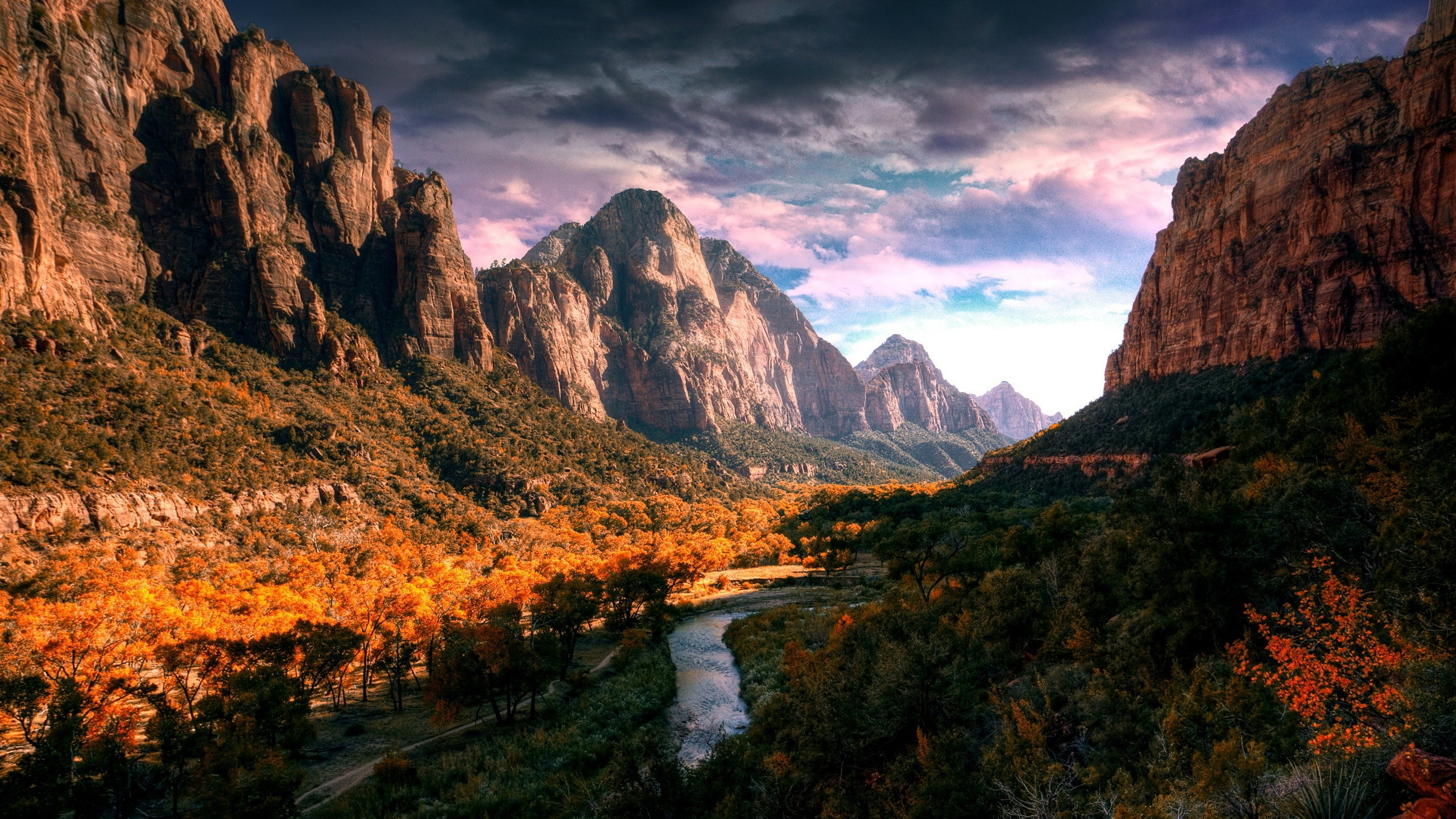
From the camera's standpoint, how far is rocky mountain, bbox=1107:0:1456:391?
6078 centimetres

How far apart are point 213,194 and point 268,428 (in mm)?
52089

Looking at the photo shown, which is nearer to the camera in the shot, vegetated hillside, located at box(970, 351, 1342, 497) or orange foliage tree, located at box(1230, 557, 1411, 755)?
orange foliage tree, located at box(1230, 557, 1411, 755)

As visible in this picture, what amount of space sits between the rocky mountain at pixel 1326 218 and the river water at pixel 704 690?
75.9 meters

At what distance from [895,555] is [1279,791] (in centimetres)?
3392

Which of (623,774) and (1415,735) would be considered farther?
(623,774)

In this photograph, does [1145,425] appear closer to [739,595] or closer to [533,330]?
[739,595]

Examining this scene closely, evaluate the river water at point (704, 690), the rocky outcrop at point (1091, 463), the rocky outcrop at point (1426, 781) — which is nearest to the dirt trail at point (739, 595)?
the river water at point (704, 690)

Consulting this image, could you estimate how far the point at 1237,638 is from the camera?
16594 mm

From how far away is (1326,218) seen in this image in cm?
7000

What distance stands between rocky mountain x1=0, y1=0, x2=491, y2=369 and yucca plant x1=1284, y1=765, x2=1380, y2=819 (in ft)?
320

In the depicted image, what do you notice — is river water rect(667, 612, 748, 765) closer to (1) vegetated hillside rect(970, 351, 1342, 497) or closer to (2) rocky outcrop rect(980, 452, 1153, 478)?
(1) vegetated hillside rect(970, 351, 1342, 497)

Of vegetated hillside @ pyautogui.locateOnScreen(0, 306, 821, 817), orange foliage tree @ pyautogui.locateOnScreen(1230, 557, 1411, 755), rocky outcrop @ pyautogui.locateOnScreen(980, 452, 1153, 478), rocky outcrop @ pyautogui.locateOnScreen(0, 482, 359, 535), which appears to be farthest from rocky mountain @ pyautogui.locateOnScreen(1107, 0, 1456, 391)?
rocky outcrop @ pyautogui.locateOnScreen(0, 482, 359, 535)

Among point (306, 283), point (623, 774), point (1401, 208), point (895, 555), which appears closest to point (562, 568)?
point (895, 555)

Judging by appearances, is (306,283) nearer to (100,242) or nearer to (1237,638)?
(100,242)
